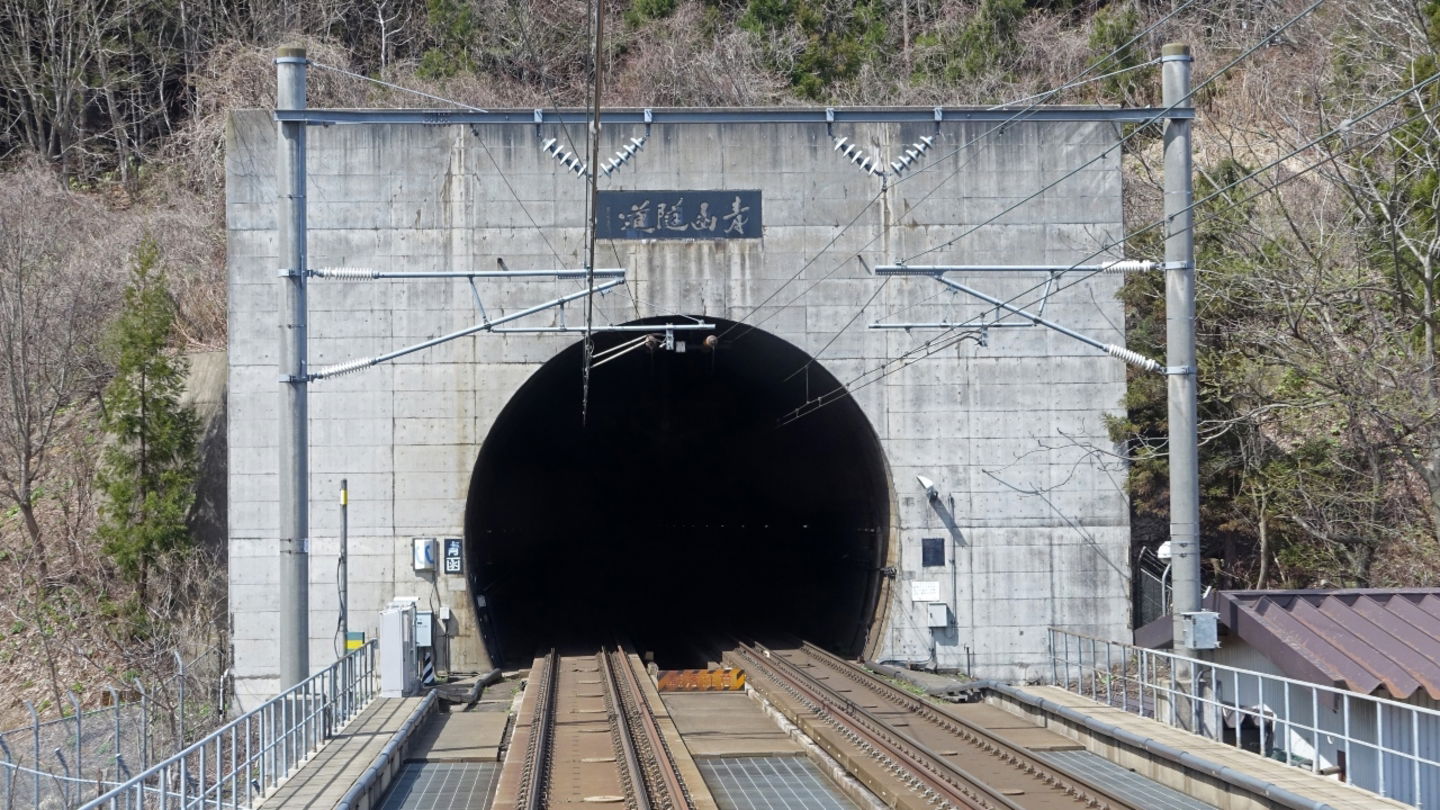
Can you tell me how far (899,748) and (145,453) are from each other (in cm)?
1600

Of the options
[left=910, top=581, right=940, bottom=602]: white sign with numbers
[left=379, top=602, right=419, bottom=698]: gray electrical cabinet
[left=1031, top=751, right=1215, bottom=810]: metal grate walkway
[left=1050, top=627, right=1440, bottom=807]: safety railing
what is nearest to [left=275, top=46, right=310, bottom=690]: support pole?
[left=379, top=602, right=419, bottom=698]: gray electrical cabinet

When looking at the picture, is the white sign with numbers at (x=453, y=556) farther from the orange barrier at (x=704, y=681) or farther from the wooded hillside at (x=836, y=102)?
the wooded hillside at (x=836, y=102)

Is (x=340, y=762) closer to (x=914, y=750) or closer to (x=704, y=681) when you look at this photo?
(x=914, y=750)

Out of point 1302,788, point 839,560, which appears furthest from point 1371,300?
point 1302,788

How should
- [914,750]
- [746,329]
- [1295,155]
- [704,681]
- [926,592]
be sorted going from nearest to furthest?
1. [914,750]
2. [1295,155]
3. [704,681]
4. [926,592]
5. [746,329]

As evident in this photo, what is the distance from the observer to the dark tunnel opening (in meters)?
23.1

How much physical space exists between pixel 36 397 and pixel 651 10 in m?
19.4

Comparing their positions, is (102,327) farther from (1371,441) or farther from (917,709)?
(1371,441)

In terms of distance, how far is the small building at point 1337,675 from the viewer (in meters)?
11.7

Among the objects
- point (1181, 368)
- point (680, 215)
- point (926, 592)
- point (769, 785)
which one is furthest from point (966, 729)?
point (680, 215)

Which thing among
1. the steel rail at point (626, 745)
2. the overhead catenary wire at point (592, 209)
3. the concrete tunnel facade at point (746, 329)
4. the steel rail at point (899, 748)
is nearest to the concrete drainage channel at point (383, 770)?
the steel rail at point (626, 745)

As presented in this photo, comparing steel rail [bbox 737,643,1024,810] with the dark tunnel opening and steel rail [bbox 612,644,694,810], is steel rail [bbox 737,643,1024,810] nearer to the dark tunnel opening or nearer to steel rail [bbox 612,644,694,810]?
steel rail [bbox 612,644,694,810]

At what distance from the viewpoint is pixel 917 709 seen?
1578 centimetres

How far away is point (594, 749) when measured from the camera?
14.0 metres
